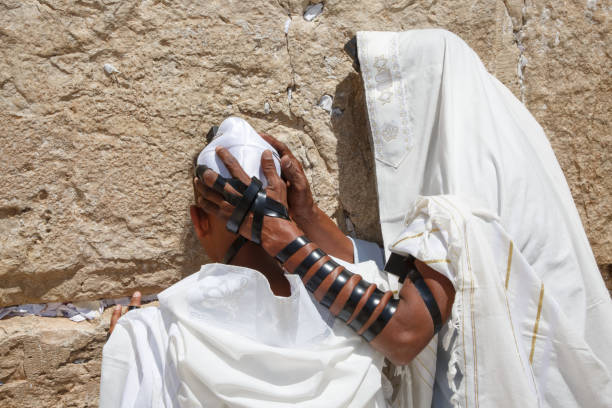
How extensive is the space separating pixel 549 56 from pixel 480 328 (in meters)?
1.08

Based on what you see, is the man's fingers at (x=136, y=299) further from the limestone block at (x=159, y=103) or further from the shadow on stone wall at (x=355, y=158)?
the shadow on stone wall at (x=355, y=158)

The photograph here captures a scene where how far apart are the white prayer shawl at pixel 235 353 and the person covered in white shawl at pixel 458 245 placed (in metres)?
0.07

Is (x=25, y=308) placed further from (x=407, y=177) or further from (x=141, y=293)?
(x=407, y=177)

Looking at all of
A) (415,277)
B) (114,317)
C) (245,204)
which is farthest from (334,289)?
(114,317)

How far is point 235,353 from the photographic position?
101 cm

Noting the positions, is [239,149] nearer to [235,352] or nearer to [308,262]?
[308,262]

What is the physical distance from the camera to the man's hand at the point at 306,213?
1.32 meters

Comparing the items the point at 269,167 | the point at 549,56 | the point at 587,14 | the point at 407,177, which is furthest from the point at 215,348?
the point at 587,14

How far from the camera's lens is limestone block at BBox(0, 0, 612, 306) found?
4.32 feet

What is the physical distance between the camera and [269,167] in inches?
48.1

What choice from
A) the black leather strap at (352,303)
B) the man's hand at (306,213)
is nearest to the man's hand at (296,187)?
the man's hand at (306,213)

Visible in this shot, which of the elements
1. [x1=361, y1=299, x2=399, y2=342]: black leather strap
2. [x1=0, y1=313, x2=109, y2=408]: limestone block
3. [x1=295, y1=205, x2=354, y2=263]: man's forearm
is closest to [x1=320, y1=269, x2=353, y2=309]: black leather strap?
[x1=361, y1=299, x2=399, y2=342]: black leather strap

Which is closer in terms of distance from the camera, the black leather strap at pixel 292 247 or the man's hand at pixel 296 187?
the black leather strap at pixel 292 247

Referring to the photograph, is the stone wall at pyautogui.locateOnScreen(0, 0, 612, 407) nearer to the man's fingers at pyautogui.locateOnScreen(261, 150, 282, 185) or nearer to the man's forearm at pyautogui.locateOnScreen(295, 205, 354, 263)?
the man's forearm at pyautogui.locateOnScreen(295, 205, 354, 263)
